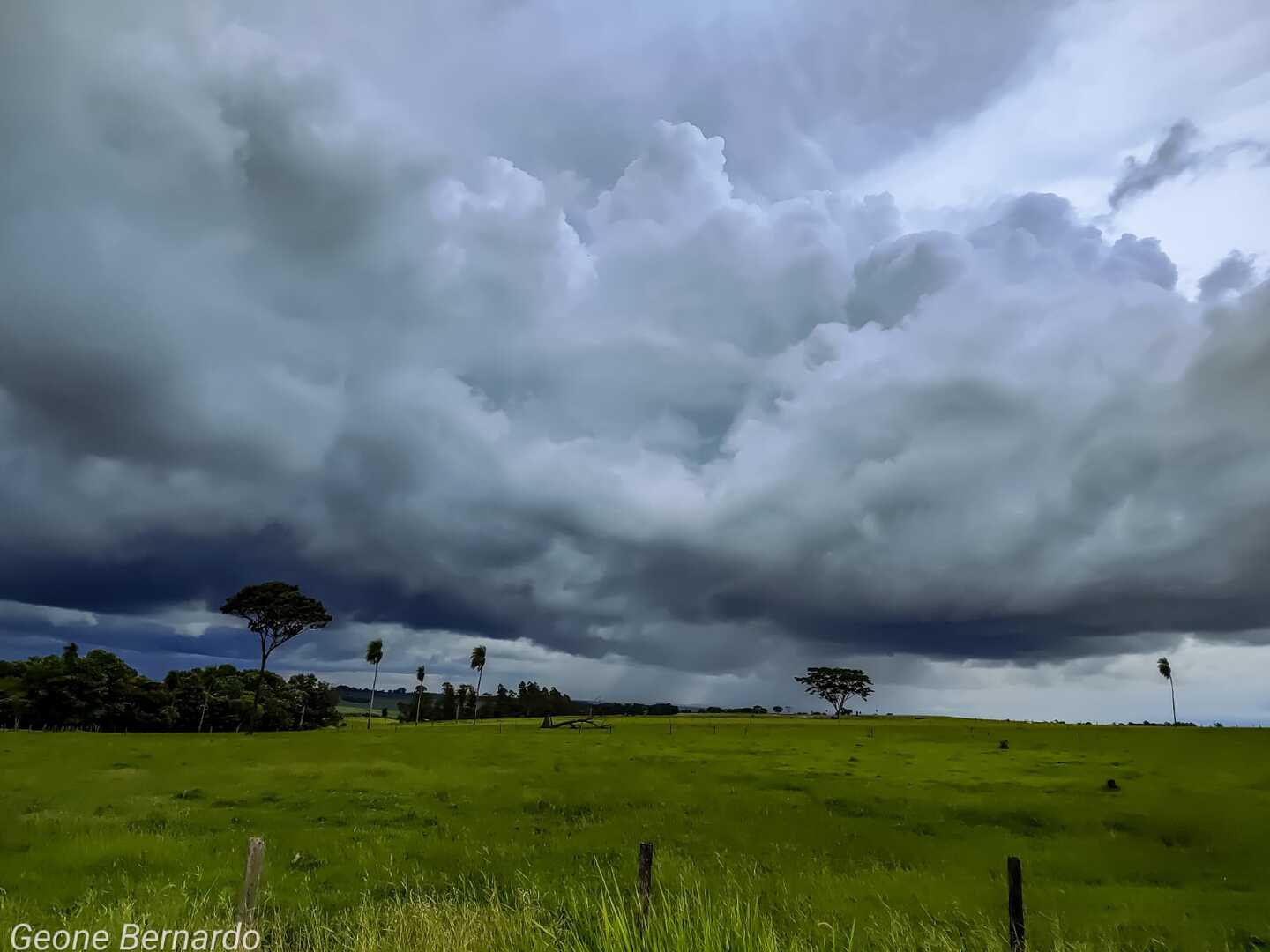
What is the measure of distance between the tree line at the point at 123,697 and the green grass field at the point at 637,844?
57.0 meters

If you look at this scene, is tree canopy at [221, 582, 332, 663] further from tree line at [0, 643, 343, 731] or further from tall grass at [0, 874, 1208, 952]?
tall grass at [0, 874, 1208, 952]

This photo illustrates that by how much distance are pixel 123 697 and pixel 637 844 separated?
12561 centimetres

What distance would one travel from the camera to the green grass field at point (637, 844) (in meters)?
16.9

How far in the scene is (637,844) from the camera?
2984cm

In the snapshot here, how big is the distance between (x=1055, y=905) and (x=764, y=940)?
66.3ft

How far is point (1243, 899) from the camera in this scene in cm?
2425

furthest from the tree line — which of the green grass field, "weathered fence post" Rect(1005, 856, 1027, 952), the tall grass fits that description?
"weathered fence post" Rect(1005, 856, 1027, 952)

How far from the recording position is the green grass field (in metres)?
16.9

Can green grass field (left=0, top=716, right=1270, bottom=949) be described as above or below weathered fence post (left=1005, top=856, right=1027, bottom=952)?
below

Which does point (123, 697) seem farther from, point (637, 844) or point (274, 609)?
point (637, 844)

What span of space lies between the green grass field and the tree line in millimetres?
57019

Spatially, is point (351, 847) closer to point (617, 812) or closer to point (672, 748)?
point (617, 812)

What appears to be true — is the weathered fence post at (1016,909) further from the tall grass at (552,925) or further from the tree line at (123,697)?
the tree line at (123,697)

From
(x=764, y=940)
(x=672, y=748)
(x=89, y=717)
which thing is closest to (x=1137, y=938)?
(x=764, y=940)
